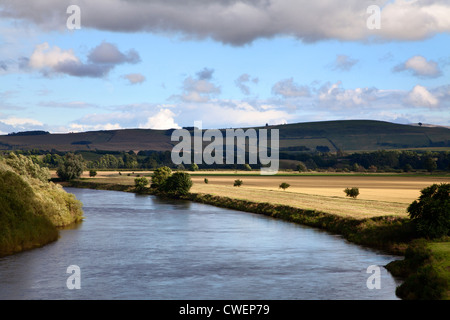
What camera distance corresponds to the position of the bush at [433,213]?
36000mm

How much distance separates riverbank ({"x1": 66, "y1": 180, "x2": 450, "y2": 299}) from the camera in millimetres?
24141

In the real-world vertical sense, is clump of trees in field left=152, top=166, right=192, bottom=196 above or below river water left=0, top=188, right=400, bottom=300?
above

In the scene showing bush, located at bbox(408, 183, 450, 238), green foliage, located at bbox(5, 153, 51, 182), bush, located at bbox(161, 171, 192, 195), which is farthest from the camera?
bush, located at bbox(161, 171, 192, 195)

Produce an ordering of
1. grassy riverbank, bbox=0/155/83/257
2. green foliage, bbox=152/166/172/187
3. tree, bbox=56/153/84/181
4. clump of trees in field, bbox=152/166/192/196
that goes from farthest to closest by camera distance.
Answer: tree, bbox=56/153/84/181, green foliage, bbox=152/166/172/187, clump of trees in field, bbox=152/166/192/196, grassy riverbank, bbox=0/155/83/257

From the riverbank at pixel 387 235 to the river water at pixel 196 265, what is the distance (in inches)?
50.2

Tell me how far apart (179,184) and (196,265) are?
6357cm

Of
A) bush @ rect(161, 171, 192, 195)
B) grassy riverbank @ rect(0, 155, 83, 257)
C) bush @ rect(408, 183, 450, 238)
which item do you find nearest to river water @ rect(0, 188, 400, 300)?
grassy riverbank @ rect(0, 155, 83, 257)

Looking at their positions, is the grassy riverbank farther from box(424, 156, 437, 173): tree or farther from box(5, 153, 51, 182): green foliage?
box(424, 156, 437, 173): tree

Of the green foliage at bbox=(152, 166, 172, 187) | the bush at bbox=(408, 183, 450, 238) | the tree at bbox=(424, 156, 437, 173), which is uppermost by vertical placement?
the tree at bbox=(424, 156, 437, 173)

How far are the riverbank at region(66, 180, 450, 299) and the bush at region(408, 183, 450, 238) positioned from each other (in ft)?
4.52

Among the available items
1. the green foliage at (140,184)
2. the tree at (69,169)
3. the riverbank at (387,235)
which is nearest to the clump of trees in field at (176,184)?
the green foliage at (140,184)
